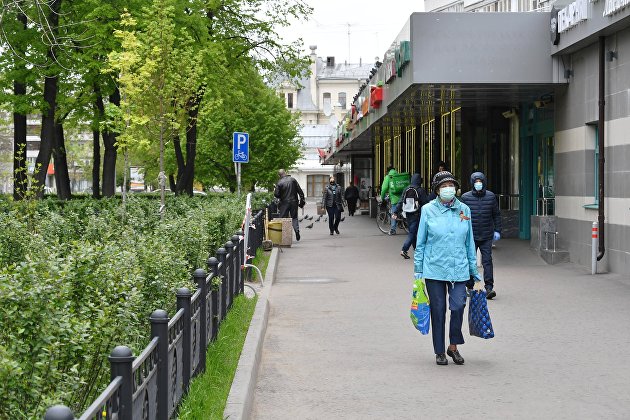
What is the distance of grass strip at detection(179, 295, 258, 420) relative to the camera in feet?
A: 22.1

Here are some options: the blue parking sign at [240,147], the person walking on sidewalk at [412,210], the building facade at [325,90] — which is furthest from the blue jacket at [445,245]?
the building facade at [325,90]

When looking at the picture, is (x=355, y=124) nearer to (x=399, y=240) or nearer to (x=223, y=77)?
(x=223, y=77)

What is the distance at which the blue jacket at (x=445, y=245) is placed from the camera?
9.21 meters

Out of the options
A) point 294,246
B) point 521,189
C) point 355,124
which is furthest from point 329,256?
point 355,124

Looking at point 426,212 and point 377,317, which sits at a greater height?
A: point 426,212

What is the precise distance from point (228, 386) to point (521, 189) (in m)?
18.9

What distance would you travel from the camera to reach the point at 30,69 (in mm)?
28359

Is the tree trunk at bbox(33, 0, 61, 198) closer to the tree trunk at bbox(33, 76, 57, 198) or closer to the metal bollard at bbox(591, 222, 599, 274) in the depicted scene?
the tree trunk at bbox(33, 76, 57, 198)

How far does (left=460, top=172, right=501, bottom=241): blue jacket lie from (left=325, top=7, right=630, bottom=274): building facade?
3933mm

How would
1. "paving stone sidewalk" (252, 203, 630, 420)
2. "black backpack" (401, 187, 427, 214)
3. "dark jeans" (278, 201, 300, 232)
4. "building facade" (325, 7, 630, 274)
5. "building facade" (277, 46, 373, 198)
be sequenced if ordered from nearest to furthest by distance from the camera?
"paving stone sidewalk" (252, 203, 630, 420), "building facade" (325, 7, 630, 274), "black backpack" (401, 187, 427, 214), "dark jeans" (278, 201, 300, 232), "building facade" (277, 46, 373, 198)

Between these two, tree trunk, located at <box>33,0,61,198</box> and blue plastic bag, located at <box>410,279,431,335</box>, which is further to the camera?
tree trunk, located at <box>33,0,61,198</box>

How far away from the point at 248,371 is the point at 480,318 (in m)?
2.32

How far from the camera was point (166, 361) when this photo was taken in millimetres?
5805

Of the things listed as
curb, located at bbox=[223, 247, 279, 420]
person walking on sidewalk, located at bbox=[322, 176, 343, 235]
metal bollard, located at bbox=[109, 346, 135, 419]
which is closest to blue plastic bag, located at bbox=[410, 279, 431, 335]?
curb, located at bbox=[223, 247, 279, 420]
